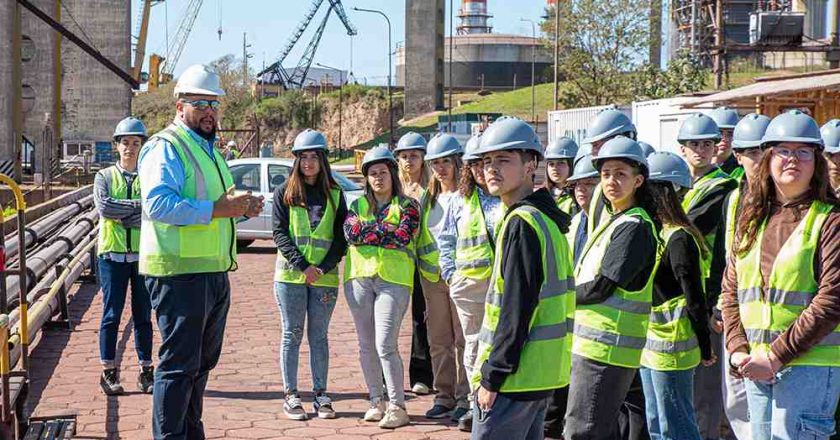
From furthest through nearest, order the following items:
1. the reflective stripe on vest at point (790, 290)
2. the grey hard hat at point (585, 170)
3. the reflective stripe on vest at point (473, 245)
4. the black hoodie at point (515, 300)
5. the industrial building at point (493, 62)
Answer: the industrial building at point (493, 62), the reflective stripe on vest at point (473, 245), the grey hard hat at point (585, 170), the reflective stripe on vest at point (790, 290), the black hoodie at point (515, 300)

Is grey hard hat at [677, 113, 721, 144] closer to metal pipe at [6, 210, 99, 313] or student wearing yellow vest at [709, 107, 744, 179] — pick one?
student wearing yellow vest at [709, 107, 744, 179]

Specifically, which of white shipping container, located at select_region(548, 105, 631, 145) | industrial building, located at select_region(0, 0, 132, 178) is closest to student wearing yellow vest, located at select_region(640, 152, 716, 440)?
white shipping container, located at select_region(548, 105, 631, 145)

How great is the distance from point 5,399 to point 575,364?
318 centimetres

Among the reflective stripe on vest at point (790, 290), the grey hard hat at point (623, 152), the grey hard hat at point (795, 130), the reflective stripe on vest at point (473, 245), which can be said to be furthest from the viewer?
the reflective stripe on vest at point (473, 245)

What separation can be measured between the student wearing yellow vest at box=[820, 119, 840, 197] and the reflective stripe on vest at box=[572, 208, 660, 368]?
141 centimetres

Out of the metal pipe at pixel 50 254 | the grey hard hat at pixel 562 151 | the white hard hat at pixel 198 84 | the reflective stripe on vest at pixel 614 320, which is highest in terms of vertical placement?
the white hard hat at pixel 198 84

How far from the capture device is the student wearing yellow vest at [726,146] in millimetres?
7844

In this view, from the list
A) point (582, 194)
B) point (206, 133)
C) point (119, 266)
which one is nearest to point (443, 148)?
point (582, 194)

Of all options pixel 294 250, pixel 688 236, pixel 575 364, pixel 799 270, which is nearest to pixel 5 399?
pixel 294 250

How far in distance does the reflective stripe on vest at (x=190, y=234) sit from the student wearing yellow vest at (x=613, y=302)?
1956 millimetres

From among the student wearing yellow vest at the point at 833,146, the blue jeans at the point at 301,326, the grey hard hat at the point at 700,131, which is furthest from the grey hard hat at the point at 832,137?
the blue jeans at the point at 301,326

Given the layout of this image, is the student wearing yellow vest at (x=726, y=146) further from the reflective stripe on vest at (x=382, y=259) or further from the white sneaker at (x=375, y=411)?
Result: the white sneaker at (x=375, y=411)

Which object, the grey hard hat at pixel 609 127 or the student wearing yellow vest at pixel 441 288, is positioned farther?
the student wearing yellow vest at pixel 441 288

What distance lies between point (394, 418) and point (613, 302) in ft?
9.28
